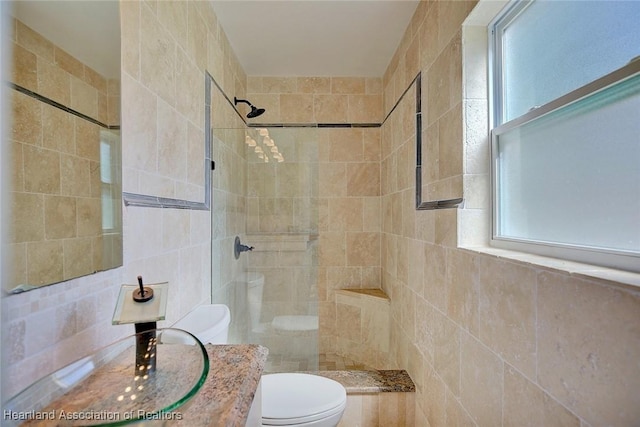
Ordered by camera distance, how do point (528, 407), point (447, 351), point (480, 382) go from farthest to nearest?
point (447, 351), point (480, 382), point (528, 407)

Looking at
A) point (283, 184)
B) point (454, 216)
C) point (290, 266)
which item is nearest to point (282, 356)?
point (290, 266)

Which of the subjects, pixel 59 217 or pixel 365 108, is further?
pixel 365 108

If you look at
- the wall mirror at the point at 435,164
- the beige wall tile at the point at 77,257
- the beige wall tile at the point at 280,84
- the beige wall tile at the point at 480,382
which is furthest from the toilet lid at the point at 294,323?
the beige wall tile at the point at 280,84

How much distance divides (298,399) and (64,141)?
143cm

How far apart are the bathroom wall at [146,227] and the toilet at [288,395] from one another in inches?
5.2

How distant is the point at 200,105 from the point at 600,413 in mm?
1988

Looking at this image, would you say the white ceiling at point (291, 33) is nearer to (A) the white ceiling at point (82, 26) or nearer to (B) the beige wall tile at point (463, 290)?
(A) the white ceiling at point (82, 26)

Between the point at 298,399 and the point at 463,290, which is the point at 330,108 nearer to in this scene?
the point at 463,290

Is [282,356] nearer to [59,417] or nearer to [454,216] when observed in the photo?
[454,216]

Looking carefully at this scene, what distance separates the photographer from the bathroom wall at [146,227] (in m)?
0.66

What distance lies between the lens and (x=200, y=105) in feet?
5.86

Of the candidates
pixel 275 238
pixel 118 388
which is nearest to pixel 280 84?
pixel 275 238

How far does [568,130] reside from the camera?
0.93 meters

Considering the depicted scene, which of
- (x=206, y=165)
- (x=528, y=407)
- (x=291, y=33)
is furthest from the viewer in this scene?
(x=291, y=33)
